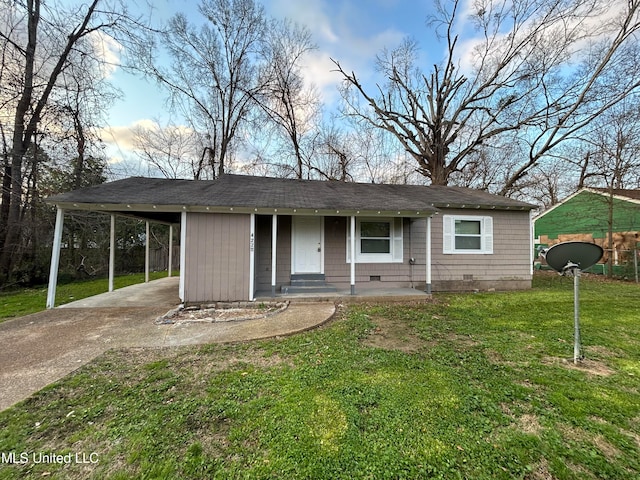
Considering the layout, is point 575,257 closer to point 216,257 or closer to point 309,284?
point 309,284

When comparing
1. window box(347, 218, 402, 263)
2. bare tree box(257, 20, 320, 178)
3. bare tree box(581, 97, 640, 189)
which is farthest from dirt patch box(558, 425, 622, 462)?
bare tree box(257, 20, 320, 178)

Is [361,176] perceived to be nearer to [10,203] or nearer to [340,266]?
[340,266]

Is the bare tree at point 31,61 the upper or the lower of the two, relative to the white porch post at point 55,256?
A: upper

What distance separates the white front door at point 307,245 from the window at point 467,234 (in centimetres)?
379

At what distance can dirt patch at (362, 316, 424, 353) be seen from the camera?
376cm

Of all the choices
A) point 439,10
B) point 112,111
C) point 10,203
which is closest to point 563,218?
point 439,10

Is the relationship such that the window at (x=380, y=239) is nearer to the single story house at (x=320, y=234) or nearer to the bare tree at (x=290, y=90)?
the single story house at (x=320, y=234)

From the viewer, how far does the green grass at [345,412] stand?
1.72 metres

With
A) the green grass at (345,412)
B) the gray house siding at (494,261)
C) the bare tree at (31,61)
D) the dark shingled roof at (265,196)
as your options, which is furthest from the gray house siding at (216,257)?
the bare tree at (31,61)

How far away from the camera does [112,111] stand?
9625 millimetres

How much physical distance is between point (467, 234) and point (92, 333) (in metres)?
9.18

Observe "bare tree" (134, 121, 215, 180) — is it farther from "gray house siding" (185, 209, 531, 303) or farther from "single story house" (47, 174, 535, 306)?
"gray house siding" (185, 209, 531, 303)

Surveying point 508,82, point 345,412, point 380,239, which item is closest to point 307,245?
point 380,239

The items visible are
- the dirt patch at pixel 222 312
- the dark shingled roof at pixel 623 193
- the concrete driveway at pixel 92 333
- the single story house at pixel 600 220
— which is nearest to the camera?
the concrete driveway at pixel 92 333
